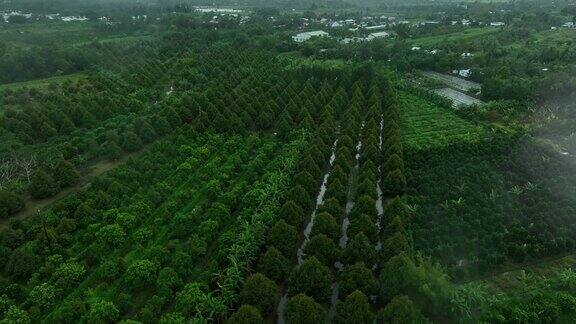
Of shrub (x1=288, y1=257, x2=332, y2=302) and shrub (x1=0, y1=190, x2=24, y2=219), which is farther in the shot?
shrub (x1=0, y1=190, x2=24, y2=219)

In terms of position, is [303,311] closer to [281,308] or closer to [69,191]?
[281,308]

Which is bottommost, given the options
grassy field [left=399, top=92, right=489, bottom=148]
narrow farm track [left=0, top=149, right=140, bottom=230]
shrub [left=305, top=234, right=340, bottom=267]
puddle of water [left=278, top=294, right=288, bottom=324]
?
puddle of water [left=278, top=294, right=288, bottom=324]

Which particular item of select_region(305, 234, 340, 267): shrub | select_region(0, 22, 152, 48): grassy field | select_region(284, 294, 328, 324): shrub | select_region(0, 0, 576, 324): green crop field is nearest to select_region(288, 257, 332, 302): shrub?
select_region(0, 0, 576, 324): green crop field

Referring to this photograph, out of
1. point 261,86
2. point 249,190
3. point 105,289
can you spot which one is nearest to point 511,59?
point 261,86

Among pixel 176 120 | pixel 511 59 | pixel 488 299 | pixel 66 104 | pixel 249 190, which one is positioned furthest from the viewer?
pixel 511 59

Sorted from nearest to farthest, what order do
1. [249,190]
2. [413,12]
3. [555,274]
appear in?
[555,274] < [249,190] < [413,12]

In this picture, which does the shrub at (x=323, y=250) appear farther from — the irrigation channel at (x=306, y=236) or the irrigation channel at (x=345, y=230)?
the irrigation channel at (x=306, y=236)

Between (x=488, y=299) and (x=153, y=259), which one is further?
(x=153, y=259)

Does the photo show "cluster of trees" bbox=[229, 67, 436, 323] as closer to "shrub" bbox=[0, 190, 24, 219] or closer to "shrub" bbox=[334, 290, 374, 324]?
"shrub" bbox=[334, 290, 374, 324]

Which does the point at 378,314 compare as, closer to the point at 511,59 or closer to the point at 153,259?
the point at 153,259
